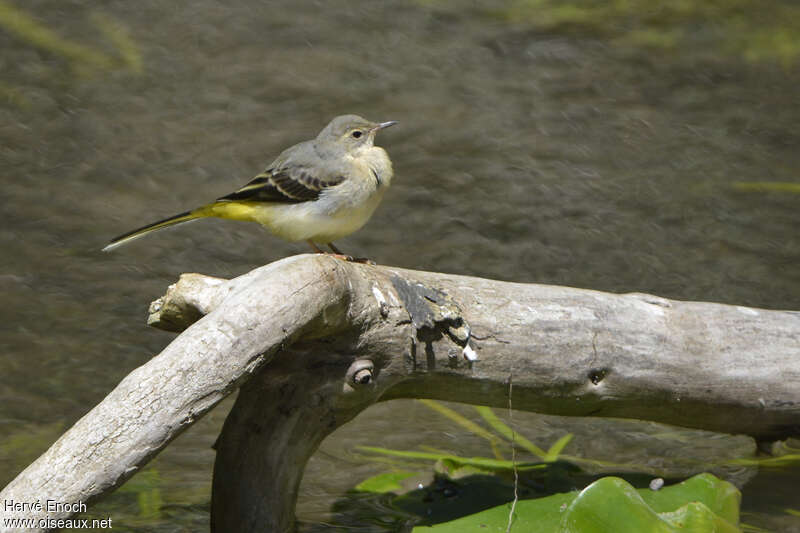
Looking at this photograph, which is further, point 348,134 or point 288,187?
point 348,134

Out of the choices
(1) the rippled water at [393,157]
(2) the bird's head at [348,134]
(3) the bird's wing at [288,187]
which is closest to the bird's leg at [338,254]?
(3) the bird's wing at [288,187]

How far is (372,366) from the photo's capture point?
3.44 meters

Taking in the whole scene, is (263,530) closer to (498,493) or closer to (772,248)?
(498,493)

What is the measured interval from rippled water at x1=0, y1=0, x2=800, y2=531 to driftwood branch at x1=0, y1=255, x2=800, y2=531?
1198mm

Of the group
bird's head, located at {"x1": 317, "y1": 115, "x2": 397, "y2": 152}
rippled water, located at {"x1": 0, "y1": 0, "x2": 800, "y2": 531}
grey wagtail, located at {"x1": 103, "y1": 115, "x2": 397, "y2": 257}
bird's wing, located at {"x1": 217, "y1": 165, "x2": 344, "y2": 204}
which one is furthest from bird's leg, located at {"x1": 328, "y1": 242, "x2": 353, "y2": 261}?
rippled water, located at {"x1": 0, "y1": 0, "x2": 800, "y2": 531}

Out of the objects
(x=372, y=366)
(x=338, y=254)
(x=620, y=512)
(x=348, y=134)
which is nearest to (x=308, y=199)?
(x=338, y=254)

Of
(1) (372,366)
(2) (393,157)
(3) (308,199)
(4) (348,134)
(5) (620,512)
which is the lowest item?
(2) (393,157)

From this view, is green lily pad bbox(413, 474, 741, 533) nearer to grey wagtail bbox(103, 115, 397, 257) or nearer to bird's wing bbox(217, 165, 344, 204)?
grey wagtail bbox(103, 115, 397, 257)

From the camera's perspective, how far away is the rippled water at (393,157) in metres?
6.12

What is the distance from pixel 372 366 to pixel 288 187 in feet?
3.72

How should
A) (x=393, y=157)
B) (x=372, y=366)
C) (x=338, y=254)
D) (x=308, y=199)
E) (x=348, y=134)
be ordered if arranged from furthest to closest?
(x=393, y=157) < (x=348, y=134) < (x=308, y=199) < (x=338, y=254) < (x=372, y=366)

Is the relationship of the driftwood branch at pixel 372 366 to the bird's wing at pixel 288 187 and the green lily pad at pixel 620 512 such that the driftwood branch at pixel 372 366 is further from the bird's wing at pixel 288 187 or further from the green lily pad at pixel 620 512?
the bird's wing at pixel 288 187

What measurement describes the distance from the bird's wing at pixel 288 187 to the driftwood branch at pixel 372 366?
2.29ft

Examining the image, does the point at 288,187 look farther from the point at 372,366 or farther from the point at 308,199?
the point at 372,366
